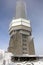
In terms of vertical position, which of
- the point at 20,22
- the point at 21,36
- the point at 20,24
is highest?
the point at 20,22

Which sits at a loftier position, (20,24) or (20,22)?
(20,22)

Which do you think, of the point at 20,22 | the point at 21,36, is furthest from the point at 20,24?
the point at 21,36

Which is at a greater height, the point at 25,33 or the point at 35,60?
the point at 25,33

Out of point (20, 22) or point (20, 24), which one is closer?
point (20, 24)

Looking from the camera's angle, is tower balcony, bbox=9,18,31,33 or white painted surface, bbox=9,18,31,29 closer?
A: tower balcony, bbox=9,18,31,33

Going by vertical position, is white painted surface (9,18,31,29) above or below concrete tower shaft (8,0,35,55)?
above

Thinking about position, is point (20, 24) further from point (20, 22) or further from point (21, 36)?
point (21, 36)

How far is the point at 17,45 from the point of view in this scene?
2825 inches

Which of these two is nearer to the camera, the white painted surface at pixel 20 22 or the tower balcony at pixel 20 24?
the tower balcony at pixel 20 24

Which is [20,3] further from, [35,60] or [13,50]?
[35,60]

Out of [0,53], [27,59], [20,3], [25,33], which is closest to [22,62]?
[27,59]

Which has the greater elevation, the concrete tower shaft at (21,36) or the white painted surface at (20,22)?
the white painted surface at (20,22)

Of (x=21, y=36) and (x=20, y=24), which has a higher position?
(x=20, y=24)

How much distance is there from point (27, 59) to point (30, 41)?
49733 mm
